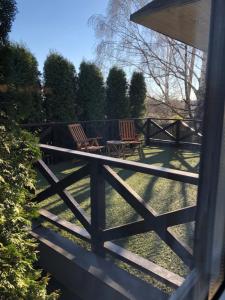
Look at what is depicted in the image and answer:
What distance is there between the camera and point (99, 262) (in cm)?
194

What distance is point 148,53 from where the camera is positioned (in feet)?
3.90

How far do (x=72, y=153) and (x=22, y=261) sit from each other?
35.8 inches

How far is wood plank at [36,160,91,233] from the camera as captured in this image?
2105 millimetres

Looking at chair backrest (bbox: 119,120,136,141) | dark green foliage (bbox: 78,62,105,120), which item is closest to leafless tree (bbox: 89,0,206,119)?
dark green foliage (bbox: 78,62,105,120)

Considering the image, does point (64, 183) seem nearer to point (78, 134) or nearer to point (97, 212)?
point (97, 212)

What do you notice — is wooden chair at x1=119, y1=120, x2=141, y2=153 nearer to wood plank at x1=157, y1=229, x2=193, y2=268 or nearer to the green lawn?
the green lawn

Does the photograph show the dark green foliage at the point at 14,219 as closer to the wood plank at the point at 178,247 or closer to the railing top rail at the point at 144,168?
the railing top rail at the point at 144,168

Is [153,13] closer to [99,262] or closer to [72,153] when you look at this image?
[72,153]

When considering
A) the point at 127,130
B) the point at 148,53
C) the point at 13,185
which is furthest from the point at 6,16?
the point at 127,130

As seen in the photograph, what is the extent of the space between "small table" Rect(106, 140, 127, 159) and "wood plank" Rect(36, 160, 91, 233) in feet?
11.2

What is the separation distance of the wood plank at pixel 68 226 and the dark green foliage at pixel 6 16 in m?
1.51

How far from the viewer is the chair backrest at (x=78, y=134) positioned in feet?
17.5

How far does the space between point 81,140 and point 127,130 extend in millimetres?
1497

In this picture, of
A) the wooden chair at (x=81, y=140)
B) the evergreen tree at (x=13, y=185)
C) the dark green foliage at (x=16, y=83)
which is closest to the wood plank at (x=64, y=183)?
the evergreen tree at (x=13, y=185)
